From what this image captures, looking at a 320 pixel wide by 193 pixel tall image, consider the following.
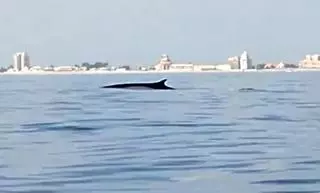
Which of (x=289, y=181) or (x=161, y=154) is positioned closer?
(x=289, y=181)

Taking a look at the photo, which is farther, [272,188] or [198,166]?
[198,166]

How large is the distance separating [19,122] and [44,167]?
41.1 ft

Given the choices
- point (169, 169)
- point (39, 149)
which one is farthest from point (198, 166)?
point (39, 149)

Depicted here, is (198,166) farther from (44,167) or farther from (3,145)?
(3,145)

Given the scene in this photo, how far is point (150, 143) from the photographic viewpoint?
2020cm

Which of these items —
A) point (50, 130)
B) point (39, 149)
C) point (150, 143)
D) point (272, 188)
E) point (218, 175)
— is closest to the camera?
point (272, 188)

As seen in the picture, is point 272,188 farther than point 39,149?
No

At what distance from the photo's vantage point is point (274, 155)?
1720 cm

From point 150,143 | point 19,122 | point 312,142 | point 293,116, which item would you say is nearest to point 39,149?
point 150,143

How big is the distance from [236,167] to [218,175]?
1.15 metres

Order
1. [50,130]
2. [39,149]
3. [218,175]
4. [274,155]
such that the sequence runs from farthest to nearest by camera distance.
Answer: [50,130]
[39,149]
[274,155]
[218,175]

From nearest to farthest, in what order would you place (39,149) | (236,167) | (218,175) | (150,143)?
(218,175)
(236,167)
(39,149)
(150,143)

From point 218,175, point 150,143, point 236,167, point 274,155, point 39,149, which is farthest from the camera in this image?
point 150,143

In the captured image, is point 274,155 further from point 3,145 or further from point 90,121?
point 90,121
